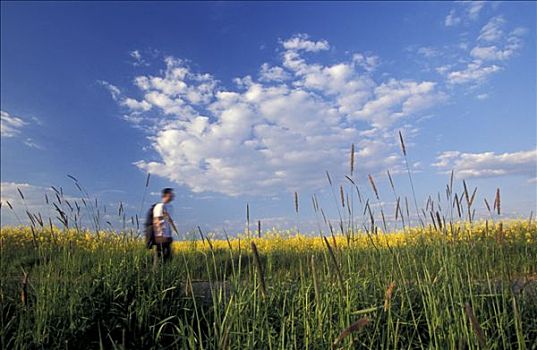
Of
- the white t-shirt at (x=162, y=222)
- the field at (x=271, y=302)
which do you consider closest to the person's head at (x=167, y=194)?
the white t-shirt at (x=162, y=222)

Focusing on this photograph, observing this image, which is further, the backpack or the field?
the backpack

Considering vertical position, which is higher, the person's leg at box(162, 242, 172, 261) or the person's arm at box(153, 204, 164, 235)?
the person's arm at box(153, 204, 164, 235)

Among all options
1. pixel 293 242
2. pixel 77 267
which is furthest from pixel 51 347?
pixel 293 242

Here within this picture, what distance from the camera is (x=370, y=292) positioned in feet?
14.8

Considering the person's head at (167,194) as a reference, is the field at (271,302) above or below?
below

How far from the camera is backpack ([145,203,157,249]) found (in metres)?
8.30

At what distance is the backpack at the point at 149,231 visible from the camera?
830cm

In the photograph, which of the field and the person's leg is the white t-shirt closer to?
the person's leg

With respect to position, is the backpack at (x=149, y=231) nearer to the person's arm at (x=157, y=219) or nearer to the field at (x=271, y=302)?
the person's arm at (x=157, y=219)

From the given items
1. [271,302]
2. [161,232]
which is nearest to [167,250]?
[161,232]

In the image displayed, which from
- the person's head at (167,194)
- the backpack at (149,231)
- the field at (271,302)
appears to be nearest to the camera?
the field at (271,302)

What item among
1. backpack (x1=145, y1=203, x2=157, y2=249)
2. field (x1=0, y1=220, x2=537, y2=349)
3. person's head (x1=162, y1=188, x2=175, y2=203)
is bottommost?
field (x1=0, y1=220, x2=537, y2=349)

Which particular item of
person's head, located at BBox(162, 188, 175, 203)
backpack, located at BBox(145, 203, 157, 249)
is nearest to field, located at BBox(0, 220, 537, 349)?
backpack, located at BBox(145, 203, 157, 249)

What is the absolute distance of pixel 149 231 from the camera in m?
8.45
